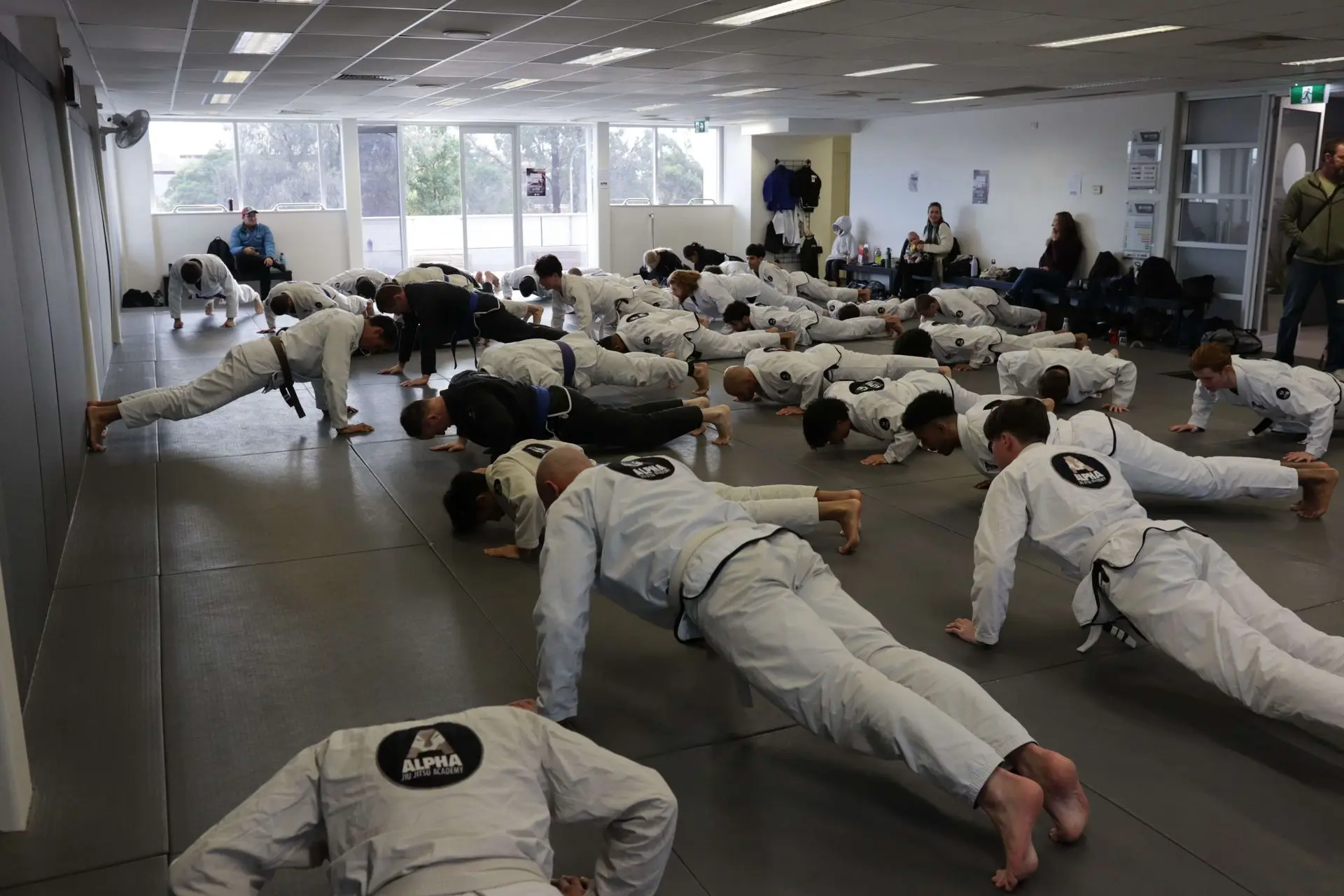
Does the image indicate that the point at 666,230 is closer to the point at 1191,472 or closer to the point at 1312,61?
the point at 1312,61

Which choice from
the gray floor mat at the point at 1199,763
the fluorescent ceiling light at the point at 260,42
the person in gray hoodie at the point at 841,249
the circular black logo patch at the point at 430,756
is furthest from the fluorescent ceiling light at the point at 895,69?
the circular black logo patch at the point at 430,756

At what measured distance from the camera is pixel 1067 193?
1389 centimetres

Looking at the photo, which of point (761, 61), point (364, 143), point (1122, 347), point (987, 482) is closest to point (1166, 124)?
point (1122, 347)

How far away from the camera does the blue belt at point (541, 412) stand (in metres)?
6.11

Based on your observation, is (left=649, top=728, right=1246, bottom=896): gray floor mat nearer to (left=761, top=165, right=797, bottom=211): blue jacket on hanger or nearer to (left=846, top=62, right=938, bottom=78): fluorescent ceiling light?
(left=846, top=62, right=938, bottom=78): fluorescent ceiling light

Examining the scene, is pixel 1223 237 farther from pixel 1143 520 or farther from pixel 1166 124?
pixel 1143 520

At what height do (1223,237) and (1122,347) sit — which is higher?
(1223,237)

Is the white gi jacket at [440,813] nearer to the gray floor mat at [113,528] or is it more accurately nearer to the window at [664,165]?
the gray floor mat at [113,528]

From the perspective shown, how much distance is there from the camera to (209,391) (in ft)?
22.7

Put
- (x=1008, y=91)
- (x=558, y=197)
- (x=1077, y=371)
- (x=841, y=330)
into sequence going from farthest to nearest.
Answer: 1. (x=558, y=197)
2. (x=1008, y=91)
3. (x=841, y=330)
4. (x=1077, y=371)

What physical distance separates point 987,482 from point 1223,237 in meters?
8.28

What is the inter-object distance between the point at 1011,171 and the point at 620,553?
43.8 ft

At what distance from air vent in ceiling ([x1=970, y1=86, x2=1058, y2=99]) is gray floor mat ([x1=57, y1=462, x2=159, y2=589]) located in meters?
10.0

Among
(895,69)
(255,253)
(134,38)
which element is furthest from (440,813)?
(255,253)
